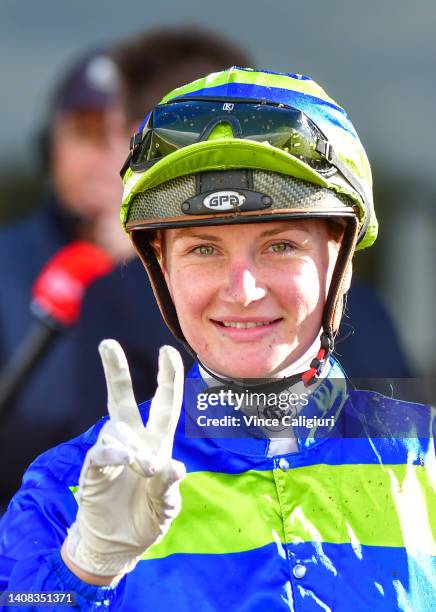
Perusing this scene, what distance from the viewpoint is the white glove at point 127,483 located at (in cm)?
183

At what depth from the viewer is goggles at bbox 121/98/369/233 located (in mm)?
2166

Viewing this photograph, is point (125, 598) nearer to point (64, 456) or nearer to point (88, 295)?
point (64, 456)

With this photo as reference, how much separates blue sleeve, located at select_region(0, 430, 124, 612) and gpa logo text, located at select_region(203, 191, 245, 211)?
0.49 meters

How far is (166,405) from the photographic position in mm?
1901

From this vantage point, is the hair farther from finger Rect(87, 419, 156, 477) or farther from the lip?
finger Rect(87, 419, 156, 477)

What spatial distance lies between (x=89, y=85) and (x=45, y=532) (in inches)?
109

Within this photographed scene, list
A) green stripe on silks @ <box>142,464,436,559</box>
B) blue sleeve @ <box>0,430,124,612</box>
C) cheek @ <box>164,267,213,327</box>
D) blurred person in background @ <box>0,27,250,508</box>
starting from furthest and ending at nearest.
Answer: blurred person in background @ <box>0,27,250,508</box> < cheek @ <box>164,267,213,327</box> < green stripe on silks @ <box>142,464,436,559</box> < blue sleeve @ <box>0,430,124,612</box>

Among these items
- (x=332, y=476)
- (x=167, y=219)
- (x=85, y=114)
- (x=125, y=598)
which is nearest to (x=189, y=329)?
(x=167, y=219)

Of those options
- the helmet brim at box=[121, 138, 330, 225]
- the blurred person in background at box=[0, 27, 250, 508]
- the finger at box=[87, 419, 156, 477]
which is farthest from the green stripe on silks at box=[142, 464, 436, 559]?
the blurred person in background at box=[0, 27, 250, 508]

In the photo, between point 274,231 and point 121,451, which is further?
point 274,231

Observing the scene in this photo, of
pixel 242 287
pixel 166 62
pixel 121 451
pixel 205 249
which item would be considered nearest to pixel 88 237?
pixel 166 62

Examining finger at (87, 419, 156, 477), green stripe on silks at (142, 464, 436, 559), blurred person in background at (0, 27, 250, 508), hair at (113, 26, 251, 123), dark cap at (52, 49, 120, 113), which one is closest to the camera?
finger at (87, 419, 156, 477)

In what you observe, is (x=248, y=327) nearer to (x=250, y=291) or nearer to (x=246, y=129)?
(x=250, y=291)

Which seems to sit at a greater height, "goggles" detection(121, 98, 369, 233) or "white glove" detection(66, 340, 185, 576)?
"goggles" detection(121, 98, 369, 233)
